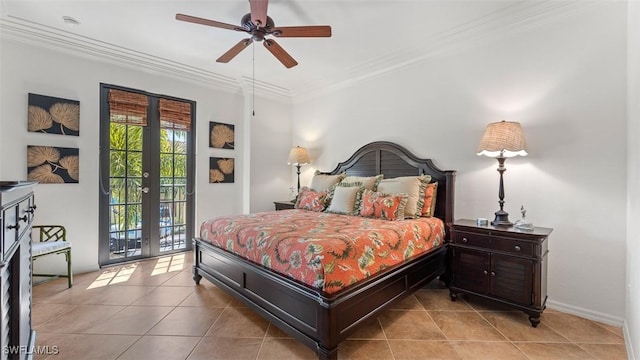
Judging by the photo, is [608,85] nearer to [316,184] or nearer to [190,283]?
[316,184]

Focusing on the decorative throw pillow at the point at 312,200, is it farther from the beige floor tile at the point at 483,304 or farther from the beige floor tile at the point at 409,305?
the beige floor tile at the point at 483,304

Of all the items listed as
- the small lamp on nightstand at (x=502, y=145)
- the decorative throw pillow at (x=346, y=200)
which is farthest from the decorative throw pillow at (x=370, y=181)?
the small lamp on nightstand at (x=502, y=145)

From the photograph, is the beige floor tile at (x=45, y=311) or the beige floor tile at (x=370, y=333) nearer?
the beige floor tile at (x=370, y=333)

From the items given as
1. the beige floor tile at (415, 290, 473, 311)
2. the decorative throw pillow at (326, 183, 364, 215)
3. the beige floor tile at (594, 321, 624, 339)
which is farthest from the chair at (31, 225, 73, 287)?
the beige floor tile at (594, 321, 624, 339)

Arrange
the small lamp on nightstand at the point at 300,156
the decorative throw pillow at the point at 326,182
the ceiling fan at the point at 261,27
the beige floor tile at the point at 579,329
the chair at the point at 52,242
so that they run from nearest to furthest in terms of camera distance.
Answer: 1. the beige floor tile at the point at 579,329
2. the ceiling fan at the point at 261,27
3. the chair at the point at 52,242
4. the decorative throw pillow at the point at 326,182
5. the small lamp on nightstand at the point at 300,156

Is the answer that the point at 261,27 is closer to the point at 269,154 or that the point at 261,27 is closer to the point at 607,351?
the point at 269,154

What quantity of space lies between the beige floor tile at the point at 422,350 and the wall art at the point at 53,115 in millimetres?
4250

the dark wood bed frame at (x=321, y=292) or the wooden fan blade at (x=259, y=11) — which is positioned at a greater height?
the wooden fan blade at (x=259, y=11)

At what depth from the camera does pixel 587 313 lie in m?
2.46

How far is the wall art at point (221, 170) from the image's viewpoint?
185 inches

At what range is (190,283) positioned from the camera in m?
3.23

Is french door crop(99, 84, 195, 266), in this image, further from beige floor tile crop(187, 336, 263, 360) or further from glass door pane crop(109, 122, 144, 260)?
beige floor tile crop(187, 336, 263, 360)

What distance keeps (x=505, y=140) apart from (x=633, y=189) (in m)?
0.91

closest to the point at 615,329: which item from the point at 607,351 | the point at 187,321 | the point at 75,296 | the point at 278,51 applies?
the point at 607,351
